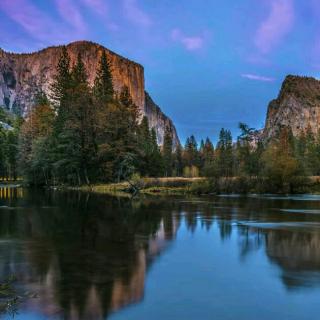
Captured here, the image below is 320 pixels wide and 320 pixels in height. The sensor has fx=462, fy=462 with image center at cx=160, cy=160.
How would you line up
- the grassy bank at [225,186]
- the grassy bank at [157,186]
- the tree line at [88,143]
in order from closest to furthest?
the grassy bank at [157,186], the grassy bank at [225,186], the tree line at [88,143]

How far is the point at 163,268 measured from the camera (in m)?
14.2

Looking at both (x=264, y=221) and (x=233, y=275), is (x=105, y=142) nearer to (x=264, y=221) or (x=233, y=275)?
(x=264, y=221)

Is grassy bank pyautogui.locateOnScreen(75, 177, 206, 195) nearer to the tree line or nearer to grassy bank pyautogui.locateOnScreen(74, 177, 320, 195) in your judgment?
grassy bank pyautogui.locateOnScreen(74, 177, 320, 195)

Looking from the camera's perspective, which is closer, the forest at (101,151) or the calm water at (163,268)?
the calm water at (163,268)

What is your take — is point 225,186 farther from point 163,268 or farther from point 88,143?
point 163,268

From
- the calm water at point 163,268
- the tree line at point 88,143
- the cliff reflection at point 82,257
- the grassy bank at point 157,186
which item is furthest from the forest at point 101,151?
the calm water at point 163,268

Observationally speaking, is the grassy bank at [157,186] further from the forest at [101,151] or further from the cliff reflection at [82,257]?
the cliff reflection at [82,257]

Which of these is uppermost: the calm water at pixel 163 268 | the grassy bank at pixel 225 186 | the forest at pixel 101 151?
the forest at pixel 101 151

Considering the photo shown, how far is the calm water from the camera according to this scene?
10.0 metres

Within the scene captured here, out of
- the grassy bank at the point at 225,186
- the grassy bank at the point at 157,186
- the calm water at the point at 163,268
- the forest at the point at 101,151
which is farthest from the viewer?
the forest at the point at 101,151

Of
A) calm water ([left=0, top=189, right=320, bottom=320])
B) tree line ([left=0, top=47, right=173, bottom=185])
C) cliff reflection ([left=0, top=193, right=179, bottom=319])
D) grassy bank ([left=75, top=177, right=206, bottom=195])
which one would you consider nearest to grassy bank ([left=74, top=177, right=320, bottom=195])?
grassy bank ([left=75, top=177, right=206, bottom=195])

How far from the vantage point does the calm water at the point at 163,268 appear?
394 inches

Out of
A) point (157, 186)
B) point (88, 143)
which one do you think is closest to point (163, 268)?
point (157, 186)

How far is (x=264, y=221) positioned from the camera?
26984 millimetres
